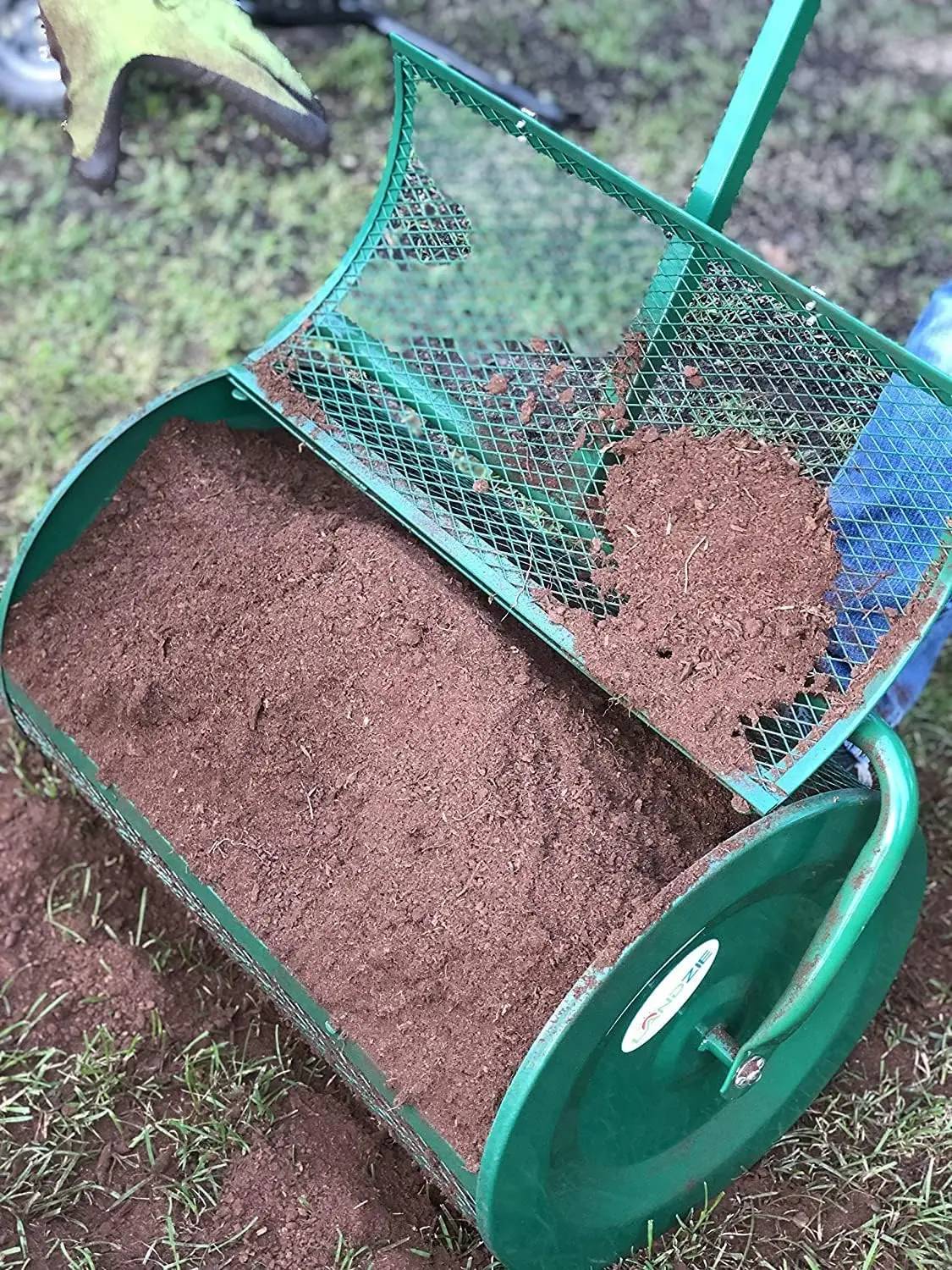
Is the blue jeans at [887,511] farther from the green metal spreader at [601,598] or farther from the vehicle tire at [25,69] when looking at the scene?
the vehicle tire at [25,69]

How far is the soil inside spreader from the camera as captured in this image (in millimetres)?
1920

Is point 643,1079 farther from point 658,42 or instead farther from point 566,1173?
point 658,42

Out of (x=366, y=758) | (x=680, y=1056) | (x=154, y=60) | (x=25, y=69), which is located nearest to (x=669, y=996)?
(x=680, y=1056)

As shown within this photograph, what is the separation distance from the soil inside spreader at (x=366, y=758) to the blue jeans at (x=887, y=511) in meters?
0.34

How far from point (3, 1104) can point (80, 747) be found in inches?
24.5

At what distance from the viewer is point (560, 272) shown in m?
4.12

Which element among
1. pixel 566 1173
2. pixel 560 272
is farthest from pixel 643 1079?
pixel 560 272

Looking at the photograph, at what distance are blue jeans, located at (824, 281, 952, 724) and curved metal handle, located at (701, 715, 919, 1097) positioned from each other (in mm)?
161

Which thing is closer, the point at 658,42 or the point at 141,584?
the point at 141,584

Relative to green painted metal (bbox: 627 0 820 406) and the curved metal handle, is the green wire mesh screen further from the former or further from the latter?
the curved metal handle

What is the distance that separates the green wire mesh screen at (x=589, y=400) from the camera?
79.0 inches

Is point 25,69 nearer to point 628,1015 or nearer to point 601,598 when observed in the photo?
point 601,598

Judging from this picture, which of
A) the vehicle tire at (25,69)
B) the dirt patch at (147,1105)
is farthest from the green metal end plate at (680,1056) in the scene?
the vehicle tire at (25,69)

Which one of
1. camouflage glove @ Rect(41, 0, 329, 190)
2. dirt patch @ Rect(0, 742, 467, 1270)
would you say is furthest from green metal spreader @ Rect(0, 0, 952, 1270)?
camouflage glove @ Rect(41, 0, 329, 190)
